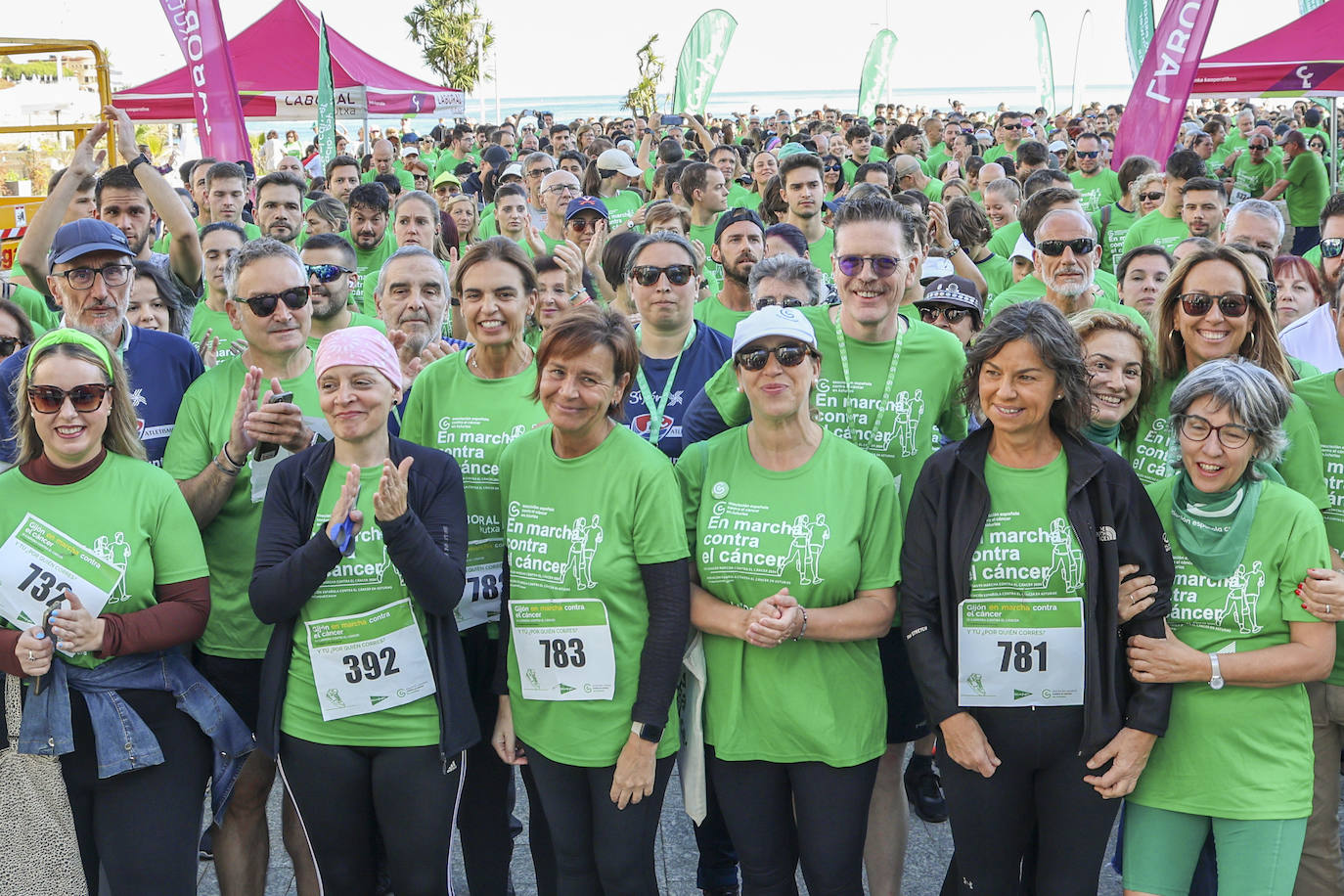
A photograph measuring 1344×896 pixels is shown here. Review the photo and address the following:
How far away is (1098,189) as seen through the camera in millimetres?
11344

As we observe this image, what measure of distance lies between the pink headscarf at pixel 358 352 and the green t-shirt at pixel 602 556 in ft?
1.80

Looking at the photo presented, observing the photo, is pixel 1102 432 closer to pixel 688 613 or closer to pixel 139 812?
pixel 688 613

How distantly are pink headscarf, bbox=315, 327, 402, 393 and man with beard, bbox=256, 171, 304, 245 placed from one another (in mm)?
3712

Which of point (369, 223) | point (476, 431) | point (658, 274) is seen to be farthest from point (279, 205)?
point (476, 431)

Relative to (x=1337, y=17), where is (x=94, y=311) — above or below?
below

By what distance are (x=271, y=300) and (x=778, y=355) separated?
5.37 feet

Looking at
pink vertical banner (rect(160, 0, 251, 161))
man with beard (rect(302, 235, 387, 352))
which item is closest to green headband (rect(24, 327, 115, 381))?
man with beard (rect(302, 235, 387, 352))

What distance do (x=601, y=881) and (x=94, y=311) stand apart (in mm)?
2568

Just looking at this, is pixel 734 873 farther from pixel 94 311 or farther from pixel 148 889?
pixel 94 311

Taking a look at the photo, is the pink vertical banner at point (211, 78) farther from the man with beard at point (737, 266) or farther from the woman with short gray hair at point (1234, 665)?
the woman with short gray hair at point (1234, 665)

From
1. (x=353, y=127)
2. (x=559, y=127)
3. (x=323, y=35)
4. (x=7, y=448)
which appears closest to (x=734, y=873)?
(x=7, y=448)

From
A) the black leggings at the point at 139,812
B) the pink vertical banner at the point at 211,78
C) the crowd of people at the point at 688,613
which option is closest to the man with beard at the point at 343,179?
the pink vertical banner at the point at 211,78

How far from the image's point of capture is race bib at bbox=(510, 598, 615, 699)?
3176mm

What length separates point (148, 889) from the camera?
315cm
